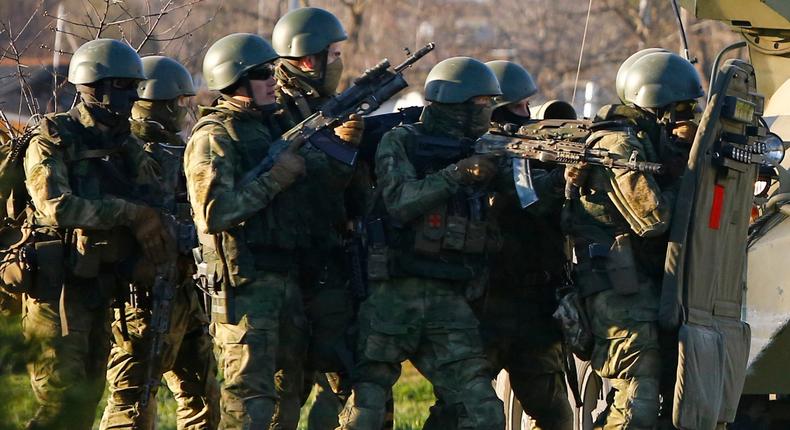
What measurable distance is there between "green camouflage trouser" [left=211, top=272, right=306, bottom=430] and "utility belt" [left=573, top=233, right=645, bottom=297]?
1.36 metres

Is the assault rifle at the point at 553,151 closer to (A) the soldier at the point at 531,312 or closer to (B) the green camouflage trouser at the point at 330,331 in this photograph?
(A) the soldier at the point at 531,312

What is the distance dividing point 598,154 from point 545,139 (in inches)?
13.8

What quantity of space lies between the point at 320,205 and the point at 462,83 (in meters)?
0.89

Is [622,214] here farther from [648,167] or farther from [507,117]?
[507,117]

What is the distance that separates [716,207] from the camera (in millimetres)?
7449

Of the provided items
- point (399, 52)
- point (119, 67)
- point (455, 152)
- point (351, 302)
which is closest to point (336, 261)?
point (351, 302)

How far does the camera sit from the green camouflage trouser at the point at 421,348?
734 cm

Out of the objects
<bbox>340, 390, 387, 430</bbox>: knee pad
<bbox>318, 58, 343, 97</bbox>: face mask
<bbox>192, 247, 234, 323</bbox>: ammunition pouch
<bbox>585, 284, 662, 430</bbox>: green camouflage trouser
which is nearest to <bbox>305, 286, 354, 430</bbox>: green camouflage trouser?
<bbox>340, 390, 387, 430</bbox>: knee pad

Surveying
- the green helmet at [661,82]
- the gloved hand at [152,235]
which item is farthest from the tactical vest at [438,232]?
the gloved hand at [152,235]

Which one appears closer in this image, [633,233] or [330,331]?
[633,233]

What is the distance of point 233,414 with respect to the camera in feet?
24.0


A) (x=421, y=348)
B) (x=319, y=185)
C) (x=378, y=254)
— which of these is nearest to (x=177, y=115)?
(x=319, y=185)

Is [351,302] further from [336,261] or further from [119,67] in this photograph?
[119,67]

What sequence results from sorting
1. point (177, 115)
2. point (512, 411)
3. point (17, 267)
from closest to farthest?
point (17, 267) < point (177, 115) < point (512, 411)
